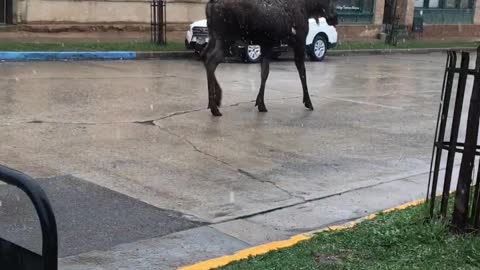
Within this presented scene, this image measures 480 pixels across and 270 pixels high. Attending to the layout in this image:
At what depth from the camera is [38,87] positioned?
Result: 12.0 meters

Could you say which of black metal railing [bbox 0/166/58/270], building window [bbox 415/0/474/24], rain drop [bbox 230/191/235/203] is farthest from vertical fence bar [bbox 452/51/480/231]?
building window [bbox 415/0/474/24]

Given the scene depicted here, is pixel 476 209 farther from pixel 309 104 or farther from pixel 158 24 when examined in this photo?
pixel 158 24

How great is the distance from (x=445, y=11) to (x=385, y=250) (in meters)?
30.8

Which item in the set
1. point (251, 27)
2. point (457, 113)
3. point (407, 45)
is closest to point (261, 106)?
point (251, 27)

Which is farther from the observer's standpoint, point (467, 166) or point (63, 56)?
point (63, 56)

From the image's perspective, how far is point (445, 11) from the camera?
3319cm

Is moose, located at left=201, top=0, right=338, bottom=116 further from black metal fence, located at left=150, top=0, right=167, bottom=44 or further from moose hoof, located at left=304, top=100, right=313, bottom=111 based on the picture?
black metal fence, located at left=150, top=0, right=167, bottom=44

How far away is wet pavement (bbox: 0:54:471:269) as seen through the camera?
5.40m

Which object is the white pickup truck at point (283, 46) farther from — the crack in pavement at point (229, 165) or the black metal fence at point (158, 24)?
the crack in pavement at point (229, 165)

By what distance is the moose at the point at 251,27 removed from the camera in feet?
33.7

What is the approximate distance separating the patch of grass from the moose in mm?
8563

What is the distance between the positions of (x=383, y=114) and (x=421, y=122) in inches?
28.8

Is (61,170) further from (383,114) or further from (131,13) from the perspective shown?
(131,13)

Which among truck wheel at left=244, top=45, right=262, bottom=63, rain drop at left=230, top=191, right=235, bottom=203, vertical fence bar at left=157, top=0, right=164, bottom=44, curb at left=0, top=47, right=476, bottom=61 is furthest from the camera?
vertical fence bar at left=157, top=0, right=164, bottom=44
